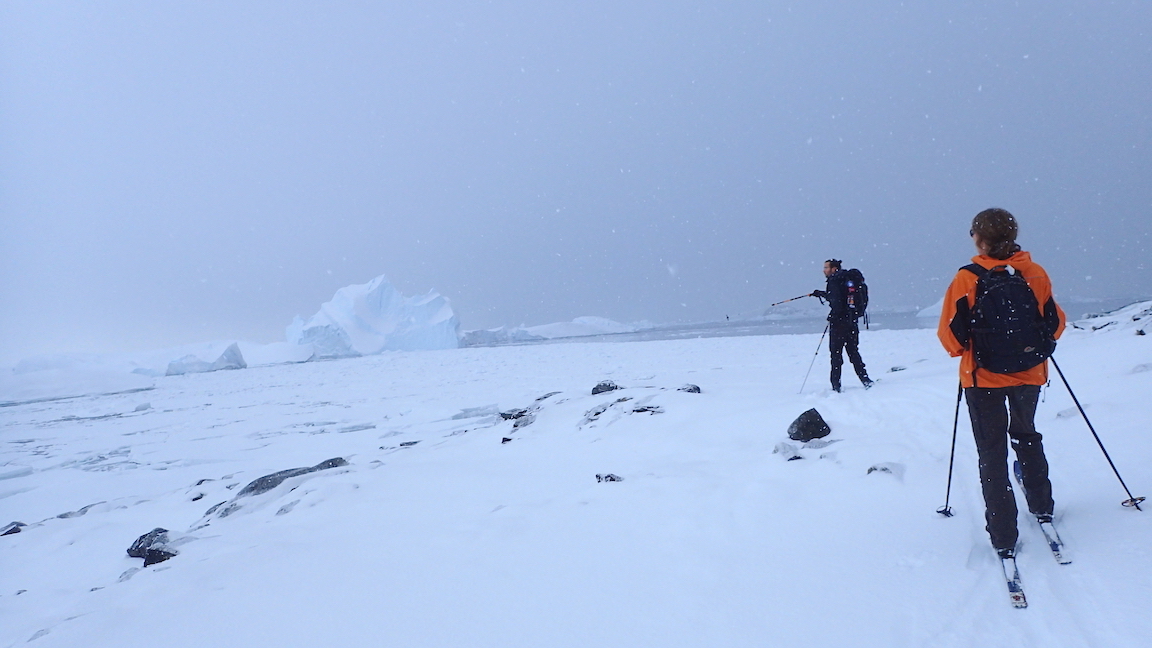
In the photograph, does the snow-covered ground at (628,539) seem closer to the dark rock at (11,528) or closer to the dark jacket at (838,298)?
the dark rock at (11,528)

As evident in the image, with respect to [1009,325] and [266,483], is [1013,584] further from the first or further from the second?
[266,483]

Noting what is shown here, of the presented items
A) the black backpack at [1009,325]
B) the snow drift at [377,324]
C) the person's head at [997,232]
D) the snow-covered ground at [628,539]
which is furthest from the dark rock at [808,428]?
the snow drift at [377,324]

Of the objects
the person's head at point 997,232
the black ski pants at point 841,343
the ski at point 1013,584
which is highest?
the person's head at point 997,232

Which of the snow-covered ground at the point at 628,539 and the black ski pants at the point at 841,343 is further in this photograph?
the black ski pants at the point at 841,343

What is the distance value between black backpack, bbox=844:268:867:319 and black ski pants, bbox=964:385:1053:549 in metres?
4.91

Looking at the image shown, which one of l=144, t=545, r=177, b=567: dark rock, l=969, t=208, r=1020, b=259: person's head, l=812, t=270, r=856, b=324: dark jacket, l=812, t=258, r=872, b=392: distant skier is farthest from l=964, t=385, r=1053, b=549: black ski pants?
l=144, t=545, r=177, b=567: dark rock

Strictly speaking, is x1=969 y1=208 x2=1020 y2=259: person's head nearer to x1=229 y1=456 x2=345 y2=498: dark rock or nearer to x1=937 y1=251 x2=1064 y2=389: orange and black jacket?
x1=937 y1=251 x2=1064 y2=389: orange and black jacket

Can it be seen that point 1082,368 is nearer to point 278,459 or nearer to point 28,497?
point 278,459

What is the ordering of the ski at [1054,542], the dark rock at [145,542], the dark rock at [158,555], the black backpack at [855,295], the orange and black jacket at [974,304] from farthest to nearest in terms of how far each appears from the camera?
the black backpack at [855,295], the dark rock at [145,542], the dark rock at [158,555], the orange and black jacket at [974,304], the ski at [1054,542]

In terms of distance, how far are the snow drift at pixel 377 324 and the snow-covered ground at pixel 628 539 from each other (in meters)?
51.0

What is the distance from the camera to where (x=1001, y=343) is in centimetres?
262

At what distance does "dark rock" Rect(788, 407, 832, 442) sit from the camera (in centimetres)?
538

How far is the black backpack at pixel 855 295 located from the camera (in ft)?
24.4

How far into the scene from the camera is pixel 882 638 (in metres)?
2.13
